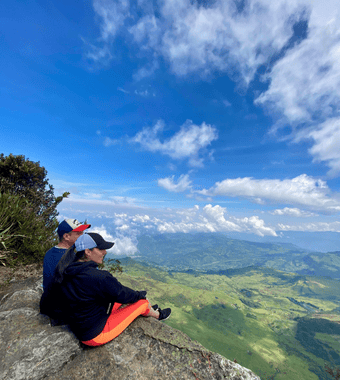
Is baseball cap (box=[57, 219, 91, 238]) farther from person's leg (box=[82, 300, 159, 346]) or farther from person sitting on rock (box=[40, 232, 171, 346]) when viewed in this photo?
person's leg (box=[82, 300, 159, 346])

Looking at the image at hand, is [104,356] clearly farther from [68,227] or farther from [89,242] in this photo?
[68,227]

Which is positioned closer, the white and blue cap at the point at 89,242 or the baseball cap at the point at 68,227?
the white and blue cap at the point at 89,242

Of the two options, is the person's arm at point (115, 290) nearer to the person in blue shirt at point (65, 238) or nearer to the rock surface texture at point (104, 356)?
the rock surface texture at point (104, 356)

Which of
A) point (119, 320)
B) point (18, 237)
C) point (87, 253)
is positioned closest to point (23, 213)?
point (18, 237)

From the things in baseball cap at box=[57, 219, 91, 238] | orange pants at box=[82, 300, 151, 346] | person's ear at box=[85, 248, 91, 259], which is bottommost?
orange pants at box=[82, 300, 151, 346]

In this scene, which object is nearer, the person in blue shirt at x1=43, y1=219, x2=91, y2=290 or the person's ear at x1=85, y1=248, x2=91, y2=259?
the person's ear at x1=85, y1=248, x2=91, y2=259

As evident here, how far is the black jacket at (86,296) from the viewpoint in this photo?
356 centimetres

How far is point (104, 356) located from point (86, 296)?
4.74 ft

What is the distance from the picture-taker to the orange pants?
390 centimetres

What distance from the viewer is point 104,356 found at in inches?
150

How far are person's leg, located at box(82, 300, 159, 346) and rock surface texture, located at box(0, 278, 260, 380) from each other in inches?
9.5

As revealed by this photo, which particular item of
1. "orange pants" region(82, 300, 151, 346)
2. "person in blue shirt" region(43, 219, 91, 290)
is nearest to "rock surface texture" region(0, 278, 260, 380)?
"orange pants" region(82, 300, 151, 346)

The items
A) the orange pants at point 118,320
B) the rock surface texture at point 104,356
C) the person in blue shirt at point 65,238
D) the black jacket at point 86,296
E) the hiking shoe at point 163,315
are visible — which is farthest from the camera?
the hiking shoe at point 163,315

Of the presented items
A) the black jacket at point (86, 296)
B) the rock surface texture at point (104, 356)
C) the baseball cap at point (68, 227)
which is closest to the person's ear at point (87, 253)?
the black jacket at point (86, 296)
